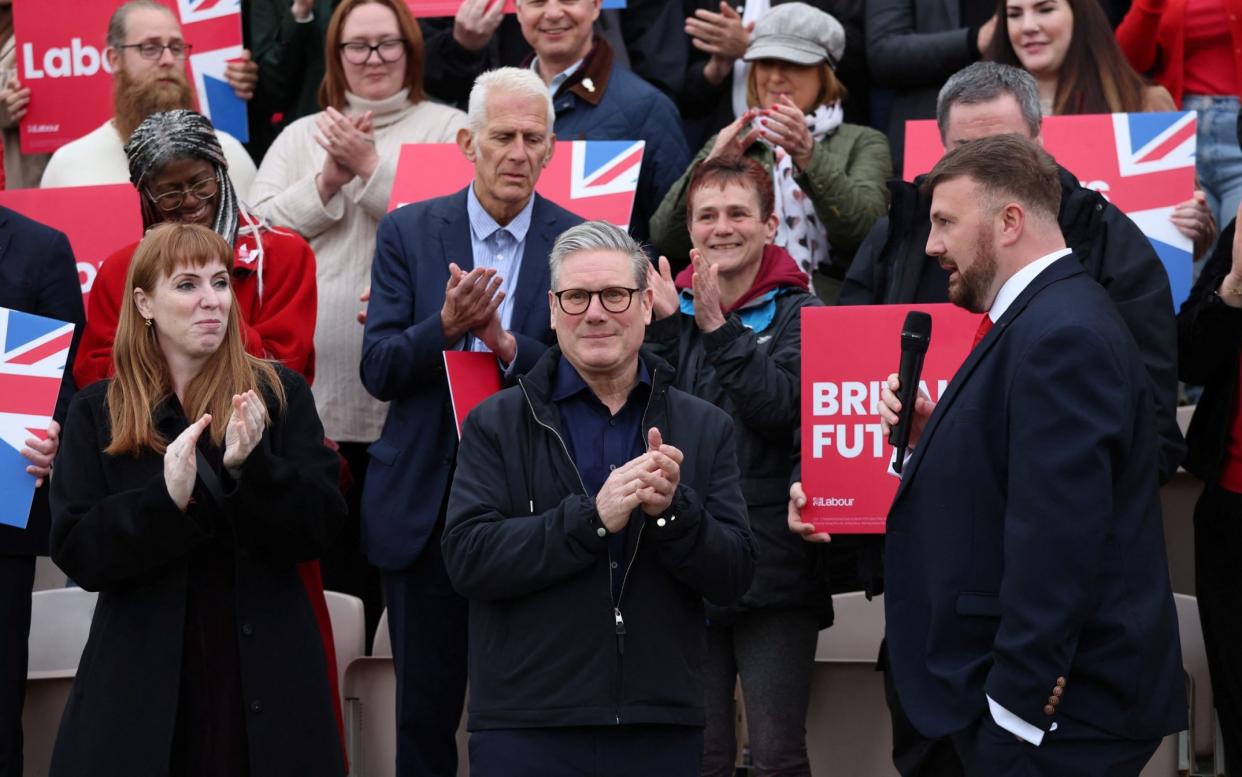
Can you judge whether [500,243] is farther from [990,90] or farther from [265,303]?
[990,90]

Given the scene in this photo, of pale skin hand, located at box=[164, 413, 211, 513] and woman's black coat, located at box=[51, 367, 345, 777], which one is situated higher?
pale skin hand, located at box=[164, 413, 211, 513]

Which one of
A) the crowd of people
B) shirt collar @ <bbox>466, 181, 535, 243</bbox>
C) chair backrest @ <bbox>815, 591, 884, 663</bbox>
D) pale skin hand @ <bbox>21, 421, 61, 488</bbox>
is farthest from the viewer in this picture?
chair backrest @ <bbox>815, 591, 884, 663</bbox>

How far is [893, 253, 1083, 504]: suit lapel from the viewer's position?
426cm

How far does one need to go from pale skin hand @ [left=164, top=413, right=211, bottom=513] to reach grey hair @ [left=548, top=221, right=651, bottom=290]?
1.04 meters

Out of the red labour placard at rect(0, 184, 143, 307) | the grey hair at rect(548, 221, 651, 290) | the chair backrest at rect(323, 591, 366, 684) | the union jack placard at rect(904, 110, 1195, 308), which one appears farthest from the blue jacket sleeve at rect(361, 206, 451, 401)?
the union jack placard at rect(904, 110, 1195, 308)

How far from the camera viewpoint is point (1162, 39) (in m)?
7.38

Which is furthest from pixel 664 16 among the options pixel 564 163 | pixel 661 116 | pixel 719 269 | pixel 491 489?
→ pixel 491 489

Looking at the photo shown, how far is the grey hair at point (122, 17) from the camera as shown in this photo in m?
7.29

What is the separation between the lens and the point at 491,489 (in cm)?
470

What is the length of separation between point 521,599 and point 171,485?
993 millimetres

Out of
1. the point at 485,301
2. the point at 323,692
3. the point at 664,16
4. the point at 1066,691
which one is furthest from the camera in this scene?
the point at 664,16

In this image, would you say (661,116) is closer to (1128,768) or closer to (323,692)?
(323,692)

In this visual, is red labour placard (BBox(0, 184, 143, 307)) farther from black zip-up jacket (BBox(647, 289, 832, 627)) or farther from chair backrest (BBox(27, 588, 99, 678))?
black zip-up jacket (BBox(647, 289, 832, 627))

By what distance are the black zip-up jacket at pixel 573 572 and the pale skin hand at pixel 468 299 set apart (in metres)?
0.79
